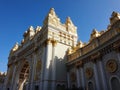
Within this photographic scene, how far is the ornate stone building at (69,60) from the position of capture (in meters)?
15.9

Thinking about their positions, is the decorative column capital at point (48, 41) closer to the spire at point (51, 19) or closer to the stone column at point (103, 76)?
the spire at point (51, 19)

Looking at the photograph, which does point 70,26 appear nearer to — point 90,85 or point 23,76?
point 90,85

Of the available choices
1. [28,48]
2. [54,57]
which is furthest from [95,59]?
[28,48]

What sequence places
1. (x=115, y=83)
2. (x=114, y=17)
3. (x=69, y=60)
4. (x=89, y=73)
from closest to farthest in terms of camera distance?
(x=115, y=83) → (x=114, y=17) → (x=89, y=73) → (x=69, y=60)

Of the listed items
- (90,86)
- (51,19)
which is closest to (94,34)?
(90,86)

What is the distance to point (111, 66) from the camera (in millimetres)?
15672

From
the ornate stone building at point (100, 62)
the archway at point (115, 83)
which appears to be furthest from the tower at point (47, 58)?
the archway at point (115, 83)

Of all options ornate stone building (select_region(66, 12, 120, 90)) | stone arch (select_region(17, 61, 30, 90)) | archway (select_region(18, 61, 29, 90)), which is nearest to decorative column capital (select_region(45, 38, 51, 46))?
ornate stone building (select_region(66, 12, 120, 90))

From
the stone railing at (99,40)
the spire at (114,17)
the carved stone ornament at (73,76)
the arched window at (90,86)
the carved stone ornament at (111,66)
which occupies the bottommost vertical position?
the arched window at (90,86)

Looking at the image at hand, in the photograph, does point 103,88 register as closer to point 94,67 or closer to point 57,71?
point 94,67

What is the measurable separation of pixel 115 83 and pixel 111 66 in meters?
1.99

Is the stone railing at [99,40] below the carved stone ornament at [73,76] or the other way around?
the other way around

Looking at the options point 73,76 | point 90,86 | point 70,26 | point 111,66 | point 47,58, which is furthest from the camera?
point 70,26

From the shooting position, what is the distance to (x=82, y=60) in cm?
2070
